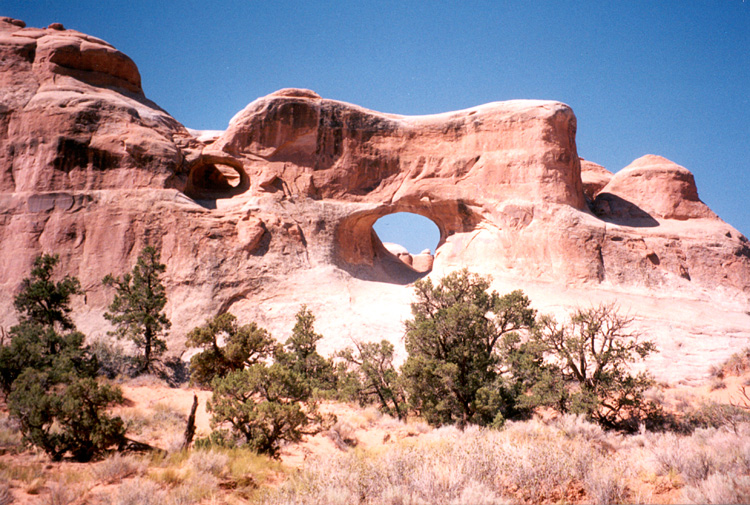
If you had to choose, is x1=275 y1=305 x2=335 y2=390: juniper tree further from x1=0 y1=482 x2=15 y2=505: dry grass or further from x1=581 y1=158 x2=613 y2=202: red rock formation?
x1=581 y1=158 x2=613 y2=202: red rock formation

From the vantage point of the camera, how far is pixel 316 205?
81.5 ft

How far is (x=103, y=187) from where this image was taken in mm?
23109

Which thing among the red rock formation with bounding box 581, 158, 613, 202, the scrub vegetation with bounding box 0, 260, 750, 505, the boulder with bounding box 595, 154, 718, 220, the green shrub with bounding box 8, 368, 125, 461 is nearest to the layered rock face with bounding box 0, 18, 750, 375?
the boulder with bounding box 595, 154, 718, 220

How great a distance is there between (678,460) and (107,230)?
24386mm

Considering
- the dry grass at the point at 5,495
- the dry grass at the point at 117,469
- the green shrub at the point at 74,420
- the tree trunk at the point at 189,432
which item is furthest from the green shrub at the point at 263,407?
the dry grass at the point at 5,495

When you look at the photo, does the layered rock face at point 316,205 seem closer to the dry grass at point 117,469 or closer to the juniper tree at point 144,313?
the juniper tree at point 144,313

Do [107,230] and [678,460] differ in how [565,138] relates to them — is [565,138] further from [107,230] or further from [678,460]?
[107,230]

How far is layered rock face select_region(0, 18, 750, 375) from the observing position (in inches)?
835

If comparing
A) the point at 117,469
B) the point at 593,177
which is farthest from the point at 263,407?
the point at 593,177

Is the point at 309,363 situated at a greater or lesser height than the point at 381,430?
greater

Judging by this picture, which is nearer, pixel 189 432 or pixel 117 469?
pixel 117 469

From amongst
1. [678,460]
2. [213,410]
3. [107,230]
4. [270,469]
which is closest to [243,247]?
[107,230]

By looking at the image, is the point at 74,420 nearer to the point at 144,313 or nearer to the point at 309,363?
the point at 309,363

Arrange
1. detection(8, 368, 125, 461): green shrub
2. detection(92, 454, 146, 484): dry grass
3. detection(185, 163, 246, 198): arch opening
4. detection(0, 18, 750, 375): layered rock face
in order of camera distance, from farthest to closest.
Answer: detection(185, 163, 246, 198): arch opening
detection(0, 18, 750, 375): layered rock face
detection(8, 368, 125, 461): green shrub
detection(92, 454, 146, 484): dry grass
